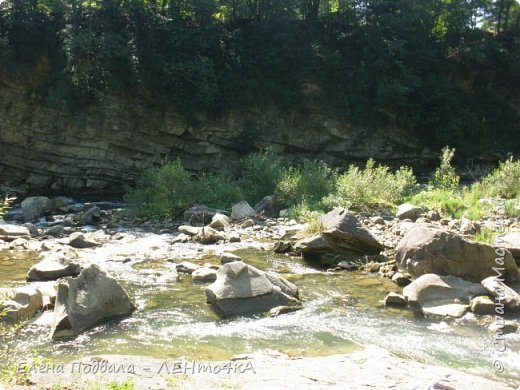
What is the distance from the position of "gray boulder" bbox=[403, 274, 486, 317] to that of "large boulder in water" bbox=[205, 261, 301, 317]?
5.41ft

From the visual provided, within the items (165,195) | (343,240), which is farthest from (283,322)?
(165,195)

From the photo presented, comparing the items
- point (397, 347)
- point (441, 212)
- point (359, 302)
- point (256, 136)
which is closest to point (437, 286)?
point (359, 302)

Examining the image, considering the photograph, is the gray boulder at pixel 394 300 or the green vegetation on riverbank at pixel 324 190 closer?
the gray boulder at pixel 394 300

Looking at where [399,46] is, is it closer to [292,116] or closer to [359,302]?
[292,116]

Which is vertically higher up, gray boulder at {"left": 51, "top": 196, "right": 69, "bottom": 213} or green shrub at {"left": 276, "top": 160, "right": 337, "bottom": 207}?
green shrub at {"left": 276, "top": 160, "right": 337, "bottom": 207}

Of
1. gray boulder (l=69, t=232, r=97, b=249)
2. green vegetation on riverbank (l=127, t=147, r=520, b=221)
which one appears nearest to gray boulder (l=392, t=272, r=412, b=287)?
green vegetation on riverbank (l=127, t=147, r=520, b=221)

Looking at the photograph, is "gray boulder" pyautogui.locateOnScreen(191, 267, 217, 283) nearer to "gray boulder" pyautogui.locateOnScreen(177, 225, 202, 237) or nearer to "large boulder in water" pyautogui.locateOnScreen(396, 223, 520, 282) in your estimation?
"large boulder in water" pyautogui.locateOnScreen(396, 223, 520, 282)

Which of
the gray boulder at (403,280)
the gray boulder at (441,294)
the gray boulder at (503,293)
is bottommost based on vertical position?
the gray boulder at (403,280)

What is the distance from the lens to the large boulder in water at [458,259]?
7332 mm

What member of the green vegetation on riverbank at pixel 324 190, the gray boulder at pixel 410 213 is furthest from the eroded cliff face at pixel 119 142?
the gray boulder at pixel 410 213

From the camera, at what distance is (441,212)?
1249 centimetres

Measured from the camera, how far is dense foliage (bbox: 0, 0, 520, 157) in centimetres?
2212

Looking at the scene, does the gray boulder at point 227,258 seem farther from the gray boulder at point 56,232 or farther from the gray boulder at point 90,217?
the gray boulder at point 90,217

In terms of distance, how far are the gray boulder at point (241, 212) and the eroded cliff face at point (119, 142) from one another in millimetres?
8919
